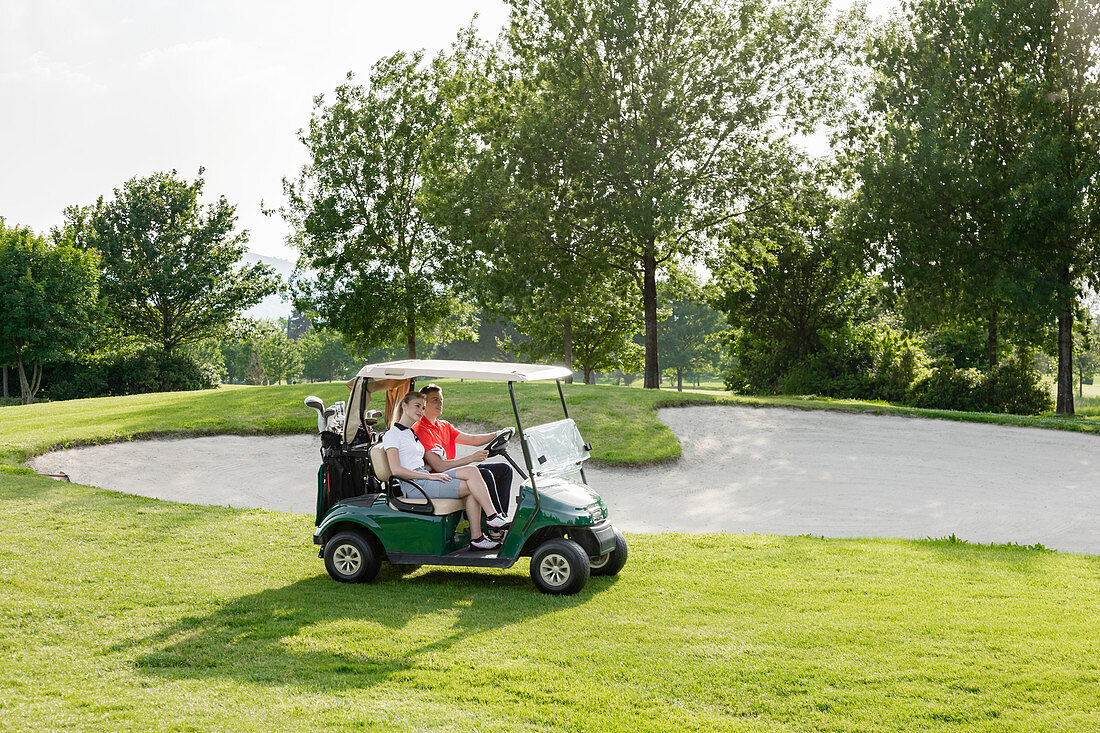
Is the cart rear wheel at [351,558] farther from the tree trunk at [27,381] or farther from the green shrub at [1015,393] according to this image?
the tree trunk at [27,381]

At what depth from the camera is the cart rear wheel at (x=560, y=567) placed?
707 centimetres

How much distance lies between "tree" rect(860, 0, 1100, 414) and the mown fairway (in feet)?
54.9

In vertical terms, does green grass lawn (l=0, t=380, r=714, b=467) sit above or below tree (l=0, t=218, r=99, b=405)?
below

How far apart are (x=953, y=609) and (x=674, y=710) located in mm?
3197

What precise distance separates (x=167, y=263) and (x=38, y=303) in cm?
1150

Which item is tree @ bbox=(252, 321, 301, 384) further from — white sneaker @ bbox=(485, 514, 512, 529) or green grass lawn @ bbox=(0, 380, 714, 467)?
white sneaker @ bbox=(485, 514, 512, 529)

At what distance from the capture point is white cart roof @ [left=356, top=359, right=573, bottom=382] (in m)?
7.25

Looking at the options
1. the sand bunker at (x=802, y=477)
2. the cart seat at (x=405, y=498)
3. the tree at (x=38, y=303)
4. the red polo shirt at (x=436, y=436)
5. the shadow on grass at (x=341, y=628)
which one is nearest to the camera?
the shadow on grass at (x=341, y=628)

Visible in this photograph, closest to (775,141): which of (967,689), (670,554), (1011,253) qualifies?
(1011,253)

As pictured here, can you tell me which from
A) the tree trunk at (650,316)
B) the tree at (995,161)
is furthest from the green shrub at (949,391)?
the tree trunk at (650,316)

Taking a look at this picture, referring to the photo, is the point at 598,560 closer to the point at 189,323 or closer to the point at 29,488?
the point at 29,488

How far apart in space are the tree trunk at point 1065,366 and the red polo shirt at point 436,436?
2078cm

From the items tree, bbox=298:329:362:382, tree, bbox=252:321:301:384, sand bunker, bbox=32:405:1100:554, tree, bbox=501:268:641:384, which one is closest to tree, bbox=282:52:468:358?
tree, bbox=501:268:641:384

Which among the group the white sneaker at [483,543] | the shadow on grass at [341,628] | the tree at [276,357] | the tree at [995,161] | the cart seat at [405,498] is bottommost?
the shadow on grass at [341,628]
